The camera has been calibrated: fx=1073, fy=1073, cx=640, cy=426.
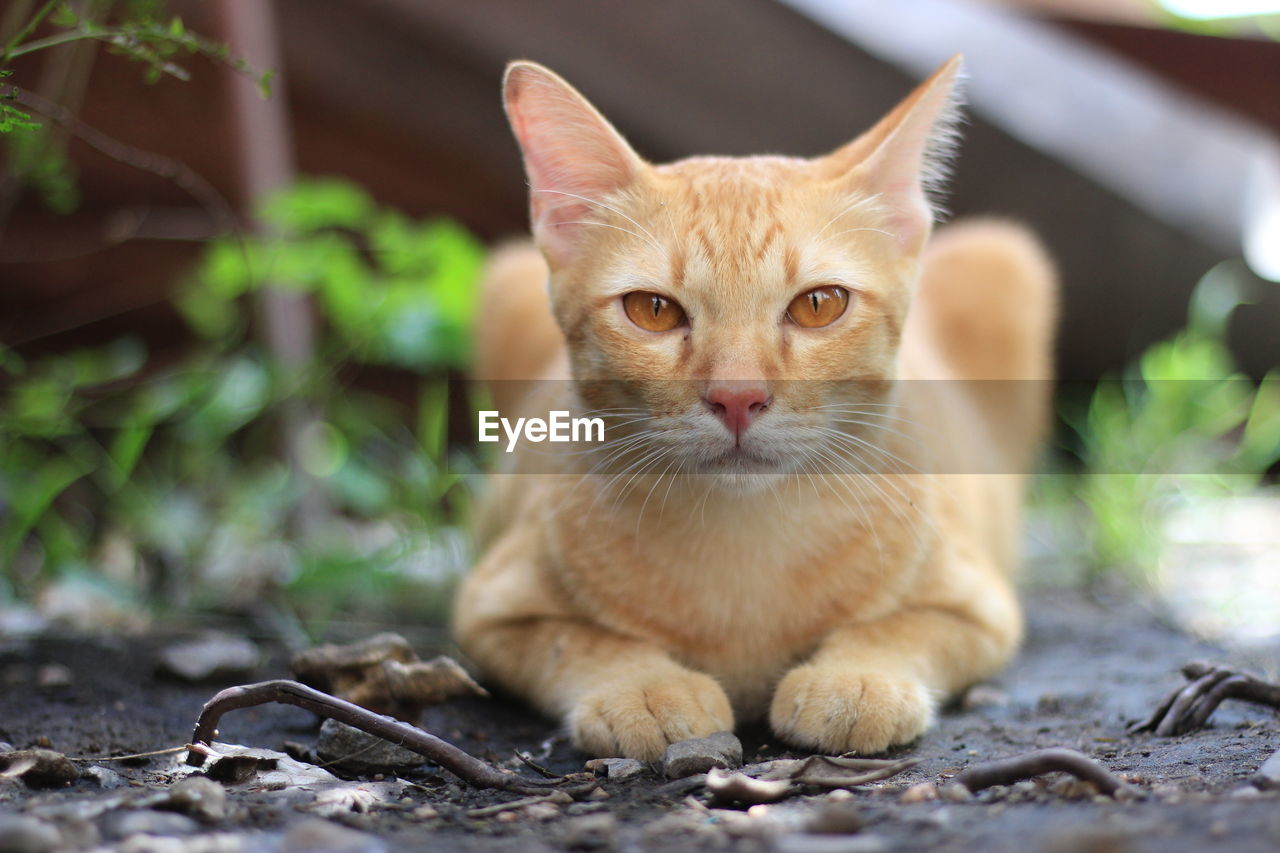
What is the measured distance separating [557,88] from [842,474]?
948 mm

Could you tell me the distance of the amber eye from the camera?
6.60 ft

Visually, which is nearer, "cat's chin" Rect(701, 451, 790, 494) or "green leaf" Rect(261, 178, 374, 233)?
"cat's chin" Rect(701, 451, 790, 494)

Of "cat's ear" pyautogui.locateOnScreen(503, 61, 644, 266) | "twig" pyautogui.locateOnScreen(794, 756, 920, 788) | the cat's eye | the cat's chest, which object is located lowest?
"twig" pyautogui.locateOnScreen(794, 756, 920, 788)

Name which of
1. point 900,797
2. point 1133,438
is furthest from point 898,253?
point 1133,438

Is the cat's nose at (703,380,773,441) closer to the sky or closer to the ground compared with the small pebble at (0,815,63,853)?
closer to the sky

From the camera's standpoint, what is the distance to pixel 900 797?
1461mm

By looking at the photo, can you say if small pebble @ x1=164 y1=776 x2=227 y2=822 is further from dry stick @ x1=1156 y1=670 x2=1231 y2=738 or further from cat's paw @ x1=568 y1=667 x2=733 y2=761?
dry stick @ x1=1156 y1=670 x2=1231 y2=738

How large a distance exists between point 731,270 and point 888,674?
2.65 feet

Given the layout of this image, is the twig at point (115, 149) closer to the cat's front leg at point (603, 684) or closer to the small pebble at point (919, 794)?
the cat's front leg at point (603, 684)

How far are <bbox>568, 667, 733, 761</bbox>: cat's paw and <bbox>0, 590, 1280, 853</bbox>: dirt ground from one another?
7 centimetres

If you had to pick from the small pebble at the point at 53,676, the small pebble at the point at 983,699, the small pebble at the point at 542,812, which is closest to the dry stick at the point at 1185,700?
the small pebble at the point at 983,699

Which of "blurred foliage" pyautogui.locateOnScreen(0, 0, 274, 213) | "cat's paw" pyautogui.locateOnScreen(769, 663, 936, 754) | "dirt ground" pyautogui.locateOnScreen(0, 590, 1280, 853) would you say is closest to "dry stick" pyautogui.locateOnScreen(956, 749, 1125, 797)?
"dirt ground" pyautogui.locateOnScreen(0, 590, 1280, 853)

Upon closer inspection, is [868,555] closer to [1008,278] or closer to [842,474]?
[842,474]

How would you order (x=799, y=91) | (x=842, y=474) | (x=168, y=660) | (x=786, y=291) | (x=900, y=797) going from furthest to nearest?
(x=799, y=91), (x=168, y=660), (x=842, y=474), (x=786, y=291), (x=900, y=797)
